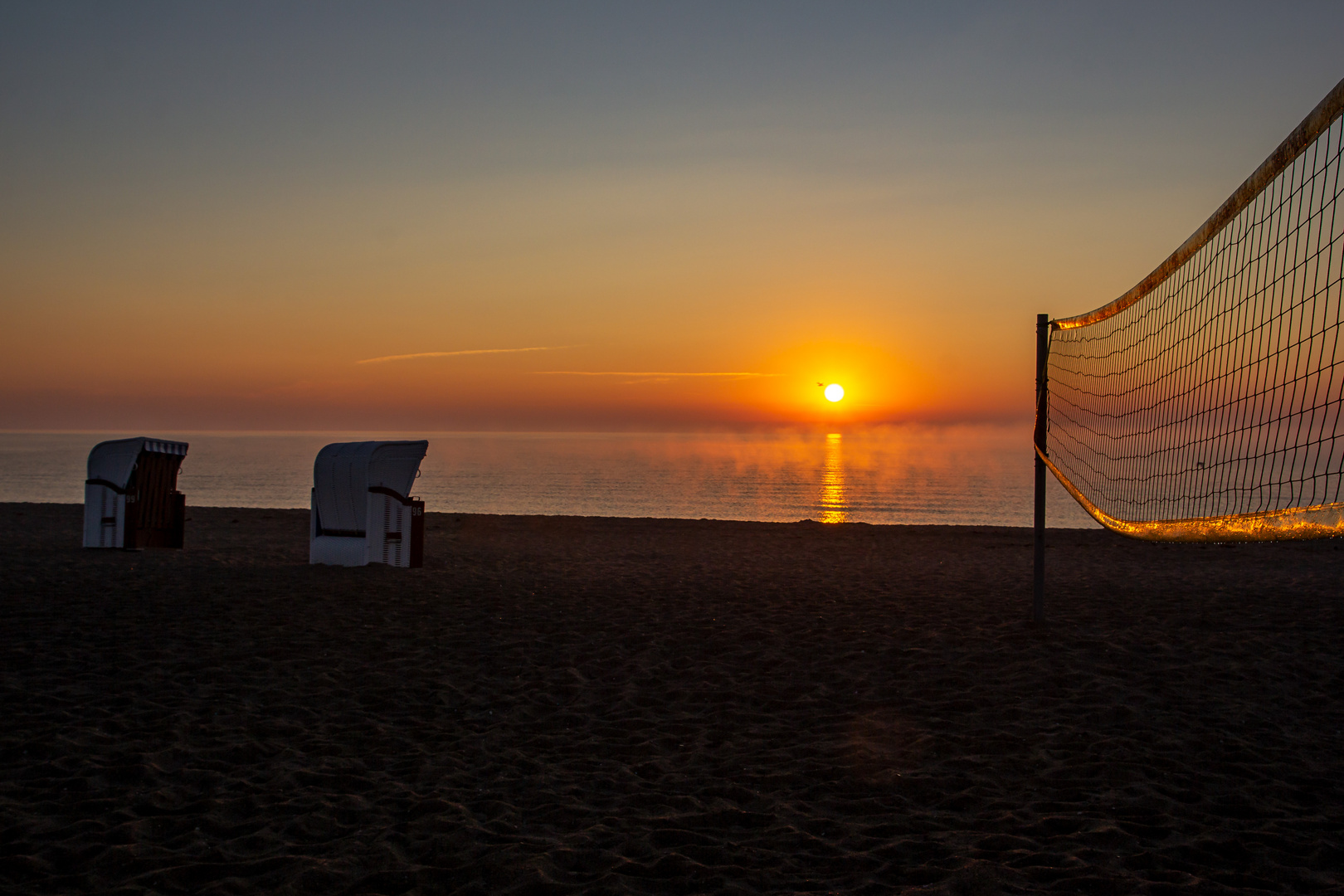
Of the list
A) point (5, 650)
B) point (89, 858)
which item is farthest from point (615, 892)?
point (5, 650)

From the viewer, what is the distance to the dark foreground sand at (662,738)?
3498 mm

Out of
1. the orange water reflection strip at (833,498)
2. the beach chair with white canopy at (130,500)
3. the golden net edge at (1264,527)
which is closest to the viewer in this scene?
the golden net edge at (1264,527)

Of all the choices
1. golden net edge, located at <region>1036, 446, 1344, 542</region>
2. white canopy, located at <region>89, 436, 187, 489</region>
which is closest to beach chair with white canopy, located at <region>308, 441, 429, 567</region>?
white canopy, located at <region>89, 436, 187, 489</region>

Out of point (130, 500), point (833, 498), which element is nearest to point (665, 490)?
point (833, 498)

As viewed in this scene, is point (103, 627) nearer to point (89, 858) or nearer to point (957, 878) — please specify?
point (89, 858)

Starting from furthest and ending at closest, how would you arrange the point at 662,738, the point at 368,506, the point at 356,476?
the point at 368,506
the point at 356,476
the point at 662,738

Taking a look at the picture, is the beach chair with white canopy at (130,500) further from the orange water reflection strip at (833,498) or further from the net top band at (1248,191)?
the orange water reflection strip at (833,498)

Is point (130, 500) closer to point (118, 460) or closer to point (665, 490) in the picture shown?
point (118, 460)

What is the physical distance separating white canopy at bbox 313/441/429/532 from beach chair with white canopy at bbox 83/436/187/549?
2.91 metres

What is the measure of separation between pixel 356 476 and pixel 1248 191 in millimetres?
10165

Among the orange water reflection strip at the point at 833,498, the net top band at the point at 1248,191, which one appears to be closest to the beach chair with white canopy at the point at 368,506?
the net top band at the point at 1248,191

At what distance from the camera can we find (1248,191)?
4605 mm

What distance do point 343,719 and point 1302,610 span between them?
30.3ft

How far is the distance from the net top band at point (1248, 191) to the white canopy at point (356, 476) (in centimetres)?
851
